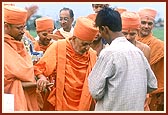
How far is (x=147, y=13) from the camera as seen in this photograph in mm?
7402

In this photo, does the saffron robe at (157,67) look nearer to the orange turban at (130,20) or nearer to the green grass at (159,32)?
the green grass at (159,32)

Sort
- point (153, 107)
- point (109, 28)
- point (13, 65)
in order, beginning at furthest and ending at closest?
point (153, 107) < point (13, 65) < point (109, 28)

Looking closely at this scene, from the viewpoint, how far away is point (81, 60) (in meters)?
6.56

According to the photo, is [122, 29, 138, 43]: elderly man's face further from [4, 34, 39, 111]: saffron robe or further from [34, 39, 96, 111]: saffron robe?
[4, 34, 39, 111]: saffron robe

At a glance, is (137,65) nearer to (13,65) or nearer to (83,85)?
(83,85)

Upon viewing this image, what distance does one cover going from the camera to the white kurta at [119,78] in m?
5.70

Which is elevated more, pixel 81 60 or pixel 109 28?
pixel 109 28

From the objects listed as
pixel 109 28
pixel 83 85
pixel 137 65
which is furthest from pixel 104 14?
pixel 83 85

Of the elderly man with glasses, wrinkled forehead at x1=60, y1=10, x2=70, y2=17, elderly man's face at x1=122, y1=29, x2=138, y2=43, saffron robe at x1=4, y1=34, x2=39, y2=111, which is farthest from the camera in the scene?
wrinkled forehead at x1=60, y1=10, x2=70, y2=17

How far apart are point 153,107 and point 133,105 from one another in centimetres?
139

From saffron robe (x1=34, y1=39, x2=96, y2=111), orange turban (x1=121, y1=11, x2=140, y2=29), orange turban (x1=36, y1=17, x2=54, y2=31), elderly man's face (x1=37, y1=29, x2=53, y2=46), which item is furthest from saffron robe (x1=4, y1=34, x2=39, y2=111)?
orange turban (x1=121, y1=11, x2=140, y2=29)

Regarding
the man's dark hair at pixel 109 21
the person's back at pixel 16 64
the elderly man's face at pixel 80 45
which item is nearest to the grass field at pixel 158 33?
the elderly man's face at pixel 80 45

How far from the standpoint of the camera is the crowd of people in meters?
5.77

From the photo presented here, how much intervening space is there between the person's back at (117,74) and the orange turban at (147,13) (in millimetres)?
1471
